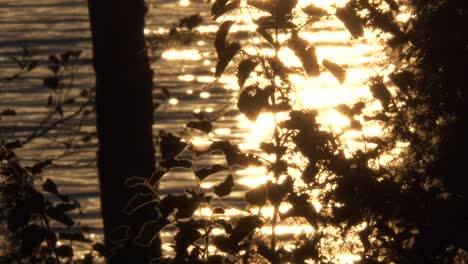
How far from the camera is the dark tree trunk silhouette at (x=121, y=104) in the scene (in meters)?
6.15

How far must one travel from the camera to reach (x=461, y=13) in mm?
6145

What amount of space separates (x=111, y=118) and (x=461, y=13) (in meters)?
1.97

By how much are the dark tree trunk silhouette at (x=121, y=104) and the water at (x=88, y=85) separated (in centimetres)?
102

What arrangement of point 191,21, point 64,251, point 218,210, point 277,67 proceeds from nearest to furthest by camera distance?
point 277,67, point 218,210, point 64,251, point 191,21

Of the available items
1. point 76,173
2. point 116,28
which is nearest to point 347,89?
point 116,28

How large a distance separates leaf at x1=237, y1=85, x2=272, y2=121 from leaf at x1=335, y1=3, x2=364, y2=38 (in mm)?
439

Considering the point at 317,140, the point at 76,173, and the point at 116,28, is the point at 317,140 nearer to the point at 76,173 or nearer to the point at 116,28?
the point at 116,28

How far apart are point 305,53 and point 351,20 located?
24 cm

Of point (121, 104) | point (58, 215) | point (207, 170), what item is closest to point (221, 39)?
point (207, 170)

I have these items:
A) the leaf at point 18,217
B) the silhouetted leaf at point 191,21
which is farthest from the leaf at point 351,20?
the silhouetted leaf at point 191,21

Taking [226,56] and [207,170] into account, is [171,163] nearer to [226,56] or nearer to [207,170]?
[207,170]

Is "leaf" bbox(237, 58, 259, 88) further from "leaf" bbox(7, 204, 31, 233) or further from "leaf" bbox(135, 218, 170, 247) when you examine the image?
"leaf" bbox(7, 204, 31, 233)

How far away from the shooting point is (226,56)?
4793mm

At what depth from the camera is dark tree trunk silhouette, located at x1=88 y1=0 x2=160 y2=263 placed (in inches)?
242
